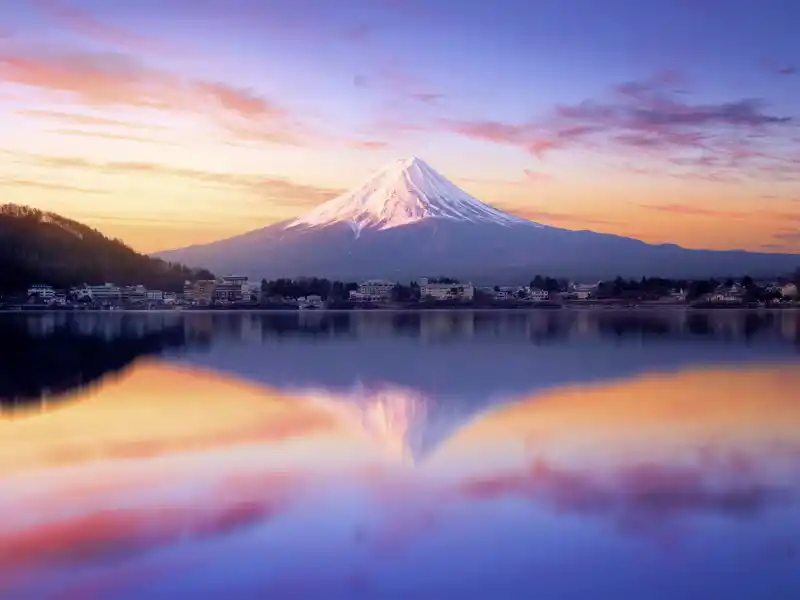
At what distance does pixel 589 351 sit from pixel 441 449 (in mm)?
7497

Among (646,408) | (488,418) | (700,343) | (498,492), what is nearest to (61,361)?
(488,418)

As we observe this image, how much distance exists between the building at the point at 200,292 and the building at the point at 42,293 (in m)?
6.49

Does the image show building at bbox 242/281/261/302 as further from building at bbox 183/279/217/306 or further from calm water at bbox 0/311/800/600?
calm water at bbox 0/311/800/600

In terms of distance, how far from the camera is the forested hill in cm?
3738

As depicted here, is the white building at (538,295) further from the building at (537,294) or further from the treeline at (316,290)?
the treeline at (316,290)

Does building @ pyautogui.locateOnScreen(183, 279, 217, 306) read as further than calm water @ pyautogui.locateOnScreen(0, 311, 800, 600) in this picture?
Yes

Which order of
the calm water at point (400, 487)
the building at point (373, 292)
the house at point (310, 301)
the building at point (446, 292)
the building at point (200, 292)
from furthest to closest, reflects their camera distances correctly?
1. the building at point (446, 292)
2. the building at point (373, 292)
3. the building at point (200, 292)
4. the house at point (310, 301)
5. the calm water at point (400, 487)

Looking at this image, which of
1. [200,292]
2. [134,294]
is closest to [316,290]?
[200,292]

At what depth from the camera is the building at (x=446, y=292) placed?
4438 centimetres

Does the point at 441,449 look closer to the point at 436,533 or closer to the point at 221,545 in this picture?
the point at 436,533

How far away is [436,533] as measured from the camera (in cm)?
326

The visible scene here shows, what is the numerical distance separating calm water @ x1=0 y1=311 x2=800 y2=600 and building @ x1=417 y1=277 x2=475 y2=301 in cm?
3603

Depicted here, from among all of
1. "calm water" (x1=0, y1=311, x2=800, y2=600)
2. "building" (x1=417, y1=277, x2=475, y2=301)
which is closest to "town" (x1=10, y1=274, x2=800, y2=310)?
"building" (x1=417, y1=277, x2=475, y2=301)

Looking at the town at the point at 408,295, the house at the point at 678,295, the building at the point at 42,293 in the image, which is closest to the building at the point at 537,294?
the town at the point at 408,295
